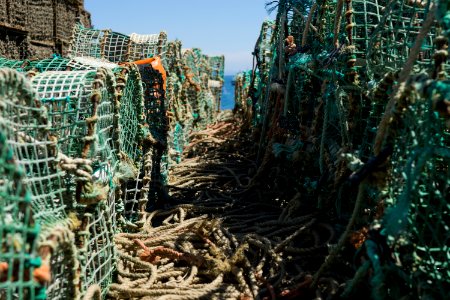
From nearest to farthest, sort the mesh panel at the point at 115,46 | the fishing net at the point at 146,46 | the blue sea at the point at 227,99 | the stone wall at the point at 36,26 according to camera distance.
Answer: the fishing net at the point at 146,46 → the mesh panel at the point at 115,46 → the stone wall at the point at 36,26 → the blue sea at the point at 227,99

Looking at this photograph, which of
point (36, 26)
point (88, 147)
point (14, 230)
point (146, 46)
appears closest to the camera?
point (14, 230)

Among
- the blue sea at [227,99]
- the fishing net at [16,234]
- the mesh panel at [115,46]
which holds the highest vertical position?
the mesh panel at [115,46]

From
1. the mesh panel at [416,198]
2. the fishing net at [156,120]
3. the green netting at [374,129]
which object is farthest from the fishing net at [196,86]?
the mesh panel at [416,198]

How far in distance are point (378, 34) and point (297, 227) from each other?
1.19 m

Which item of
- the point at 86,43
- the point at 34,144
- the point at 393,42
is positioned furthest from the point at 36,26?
the point at 393,42

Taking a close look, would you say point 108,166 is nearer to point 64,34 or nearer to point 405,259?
point 405,259

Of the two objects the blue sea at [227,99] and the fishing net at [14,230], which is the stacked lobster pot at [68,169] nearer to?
the fishing net at [14,230]

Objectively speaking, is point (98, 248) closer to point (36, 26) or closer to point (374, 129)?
point (374, 129)

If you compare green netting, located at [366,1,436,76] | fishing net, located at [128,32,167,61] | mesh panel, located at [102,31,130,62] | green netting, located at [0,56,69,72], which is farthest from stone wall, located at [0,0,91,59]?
green netting, located at [366,1,436,76]

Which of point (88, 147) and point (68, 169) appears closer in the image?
point (68, 169)

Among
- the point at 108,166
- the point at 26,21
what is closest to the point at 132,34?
the point at 26,21

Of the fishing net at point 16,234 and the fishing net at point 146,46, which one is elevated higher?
the fishing net at point 146,46

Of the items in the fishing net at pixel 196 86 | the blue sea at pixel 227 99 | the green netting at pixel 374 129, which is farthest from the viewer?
the blue sea at pixel 227 99

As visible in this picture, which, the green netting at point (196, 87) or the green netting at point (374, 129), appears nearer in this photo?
the green netting at point (374, 129)
